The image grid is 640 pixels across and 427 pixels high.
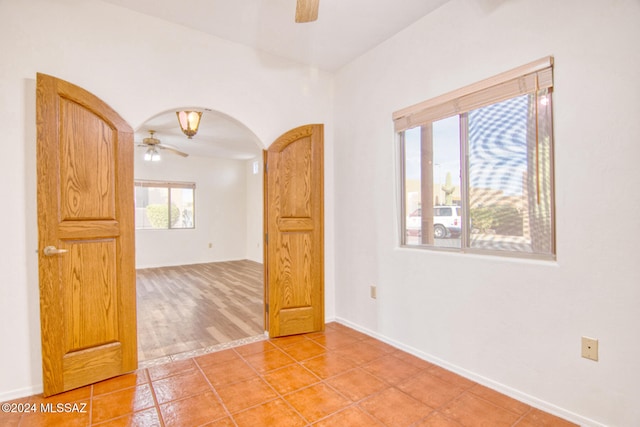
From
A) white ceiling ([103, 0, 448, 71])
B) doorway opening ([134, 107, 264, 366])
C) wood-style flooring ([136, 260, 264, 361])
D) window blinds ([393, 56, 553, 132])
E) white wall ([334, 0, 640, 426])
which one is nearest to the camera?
white wall ([334, 0, 640, 426])

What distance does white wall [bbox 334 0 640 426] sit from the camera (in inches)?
64.5

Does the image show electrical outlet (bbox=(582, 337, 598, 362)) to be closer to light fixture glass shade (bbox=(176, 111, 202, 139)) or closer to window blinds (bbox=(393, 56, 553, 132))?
window blinds (bbox=(393, 56, 553, 132))

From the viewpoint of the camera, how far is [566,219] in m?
1.83

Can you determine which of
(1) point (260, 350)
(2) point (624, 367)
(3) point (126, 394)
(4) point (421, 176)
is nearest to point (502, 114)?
(4) point (421, 176)

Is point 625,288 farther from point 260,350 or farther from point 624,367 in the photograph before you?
point 260,350

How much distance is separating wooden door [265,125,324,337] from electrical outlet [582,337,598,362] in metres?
2.11

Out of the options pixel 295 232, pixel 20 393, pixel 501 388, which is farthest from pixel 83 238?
pixel 501 388

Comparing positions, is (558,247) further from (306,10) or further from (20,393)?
(20,393)

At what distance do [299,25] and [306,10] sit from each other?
108 centimetres

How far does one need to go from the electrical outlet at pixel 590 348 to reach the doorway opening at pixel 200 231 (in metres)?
2.60

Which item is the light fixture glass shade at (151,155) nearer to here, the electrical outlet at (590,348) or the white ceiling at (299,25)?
the white ceiling at (299,25)

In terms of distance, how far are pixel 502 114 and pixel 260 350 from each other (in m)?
2.69

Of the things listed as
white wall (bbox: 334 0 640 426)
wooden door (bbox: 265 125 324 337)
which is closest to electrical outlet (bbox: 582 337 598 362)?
white wall (bbox: 334 0 640 426)

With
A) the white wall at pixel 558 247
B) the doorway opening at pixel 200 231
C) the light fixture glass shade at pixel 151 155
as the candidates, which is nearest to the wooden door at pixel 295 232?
the doorway opening at pixel 200 231
